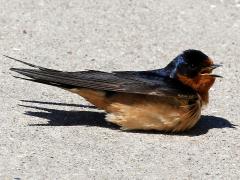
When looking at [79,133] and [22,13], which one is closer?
[79,133]

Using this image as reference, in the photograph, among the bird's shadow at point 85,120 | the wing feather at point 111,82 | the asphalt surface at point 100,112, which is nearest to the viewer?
the asphalt surface at point 100,112

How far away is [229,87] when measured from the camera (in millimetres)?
7957

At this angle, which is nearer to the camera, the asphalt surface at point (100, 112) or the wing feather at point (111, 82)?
the asphalt surface at point (100, 112)

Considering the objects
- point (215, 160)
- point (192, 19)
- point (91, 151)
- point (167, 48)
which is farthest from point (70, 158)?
point (192, 19)

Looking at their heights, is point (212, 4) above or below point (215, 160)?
above

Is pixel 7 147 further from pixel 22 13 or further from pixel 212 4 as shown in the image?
pixel 212 4

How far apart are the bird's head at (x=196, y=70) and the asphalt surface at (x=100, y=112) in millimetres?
392

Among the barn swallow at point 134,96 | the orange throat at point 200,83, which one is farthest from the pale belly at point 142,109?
the orange throat at point 200,83

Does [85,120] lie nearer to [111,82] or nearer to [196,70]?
[111,82]

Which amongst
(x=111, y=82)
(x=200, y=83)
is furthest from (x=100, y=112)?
(x=200, y=83)

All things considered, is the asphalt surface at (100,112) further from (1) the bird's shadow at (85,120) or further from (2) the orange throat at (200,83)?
(2) the orange throat at (200,83)

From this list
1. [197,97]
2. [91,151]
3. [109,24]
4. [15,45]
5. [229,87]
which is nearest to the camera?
[91,151]

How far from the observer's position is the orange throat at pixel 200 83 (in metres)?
6.97

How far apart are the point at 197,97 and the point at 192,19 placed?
281cm
